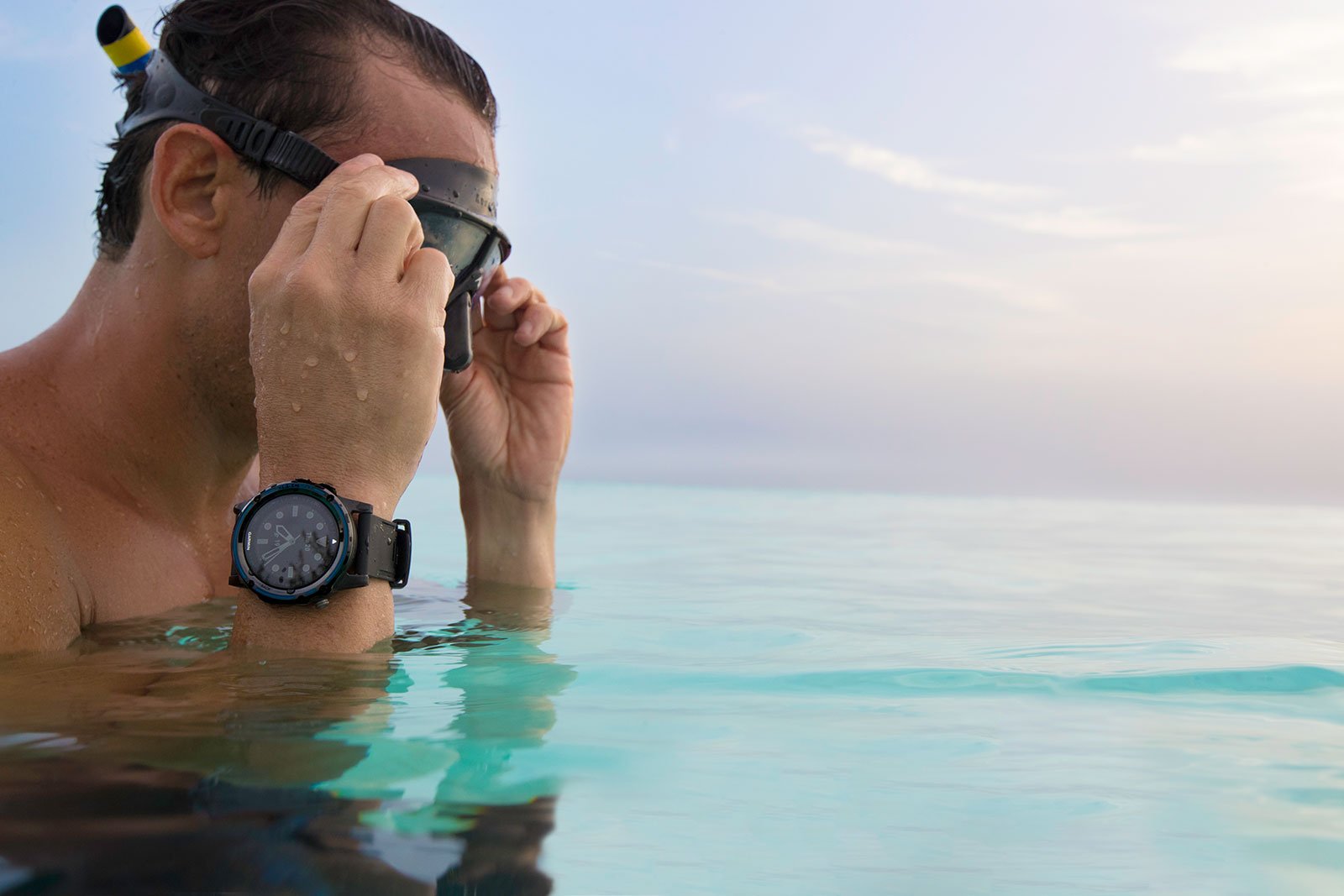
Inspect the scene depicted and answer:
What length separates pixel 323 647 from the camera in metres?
1.92

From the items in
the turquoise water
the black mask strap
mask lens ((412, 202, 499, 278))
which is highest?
the black mask strap

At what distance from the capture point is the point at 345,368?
1974 mm

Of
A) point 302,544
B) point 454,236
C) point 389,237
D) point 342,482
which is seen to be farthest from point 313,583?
point 454,236

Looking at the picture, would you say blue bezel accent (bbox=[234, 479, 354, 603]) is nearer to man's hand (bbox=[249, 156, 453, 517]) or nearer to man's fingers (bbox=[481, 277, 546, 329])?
man's hand (bbox=[249, 156, 453, 517])

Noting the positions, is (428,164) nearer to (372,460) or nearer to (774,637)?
(372,460)

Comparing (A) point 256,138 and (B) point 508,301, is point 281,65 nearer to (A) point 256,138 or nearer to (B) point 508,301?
(A) point 256,138

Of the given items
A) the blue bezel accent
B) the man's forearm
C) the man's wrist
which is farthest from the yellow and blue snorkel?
the man's forearm

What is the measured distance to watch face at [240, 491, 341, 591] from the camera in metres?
1.89

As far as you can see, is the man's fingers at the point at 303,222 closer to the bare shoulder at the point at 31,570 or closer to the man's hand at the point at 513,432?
the bare shoulder at the point at 31,570

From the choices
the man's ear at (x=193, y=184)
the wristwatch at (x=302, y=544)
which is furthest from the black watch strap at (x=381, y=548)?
the man's ear at (x=193, y=184)

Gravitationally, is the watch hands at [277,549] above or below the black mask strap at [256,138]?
below

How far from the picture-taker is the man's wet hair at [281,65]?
2482 mm

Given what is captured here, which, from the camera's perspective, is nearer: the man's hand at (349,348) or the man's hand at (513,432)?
the man's hand at (349,348)

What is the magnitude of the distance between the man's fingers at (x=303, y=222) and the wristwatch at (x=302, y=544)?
1.54ft
